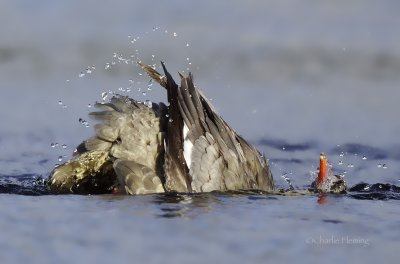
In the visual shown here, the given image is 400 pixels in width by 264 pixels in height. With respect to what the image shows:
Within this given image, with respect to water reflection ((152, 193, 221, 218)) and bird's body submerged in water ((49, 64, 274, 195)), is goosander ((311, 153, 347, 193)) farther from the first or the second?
water reflection ((152, 193, 221, 218))

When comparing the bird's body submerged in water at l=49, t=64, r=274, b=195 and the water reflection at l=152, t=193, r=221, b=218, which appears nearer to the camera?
the water reflection at l=152, t=193, r=221, b=218

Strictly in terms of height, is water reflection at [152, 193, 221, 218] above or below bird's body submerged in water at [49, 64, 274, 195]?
below

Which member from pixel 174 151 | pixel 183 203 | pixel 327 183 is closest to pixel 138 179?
pixel 174 151

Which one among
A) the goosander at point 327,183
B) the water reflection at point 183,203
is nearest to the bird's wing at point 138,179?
the water reflection at point 183,203

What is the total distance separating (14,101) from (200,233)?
5.77 meters

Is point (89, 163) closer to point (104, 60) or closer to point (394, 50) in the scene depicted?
point (104, 60)

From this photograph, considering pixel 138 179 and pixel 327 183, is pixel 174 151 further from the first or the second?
pixel 327 183

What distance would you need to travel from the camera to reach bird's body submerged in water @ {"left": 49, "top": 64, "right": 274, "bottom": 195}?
8.76 metres

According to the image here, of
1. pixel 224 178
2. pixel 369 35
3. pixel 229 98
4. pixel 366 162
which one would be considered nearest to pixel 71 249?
pixel 224 178

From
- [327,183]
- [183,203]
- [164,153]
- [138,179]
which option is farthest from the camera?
[327,183]

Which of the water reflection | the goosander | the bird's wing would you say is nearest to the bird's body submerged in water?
the bird's wing

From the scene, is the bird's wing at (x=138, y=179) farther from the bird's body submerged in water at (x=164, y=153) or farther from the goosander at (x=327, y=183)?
the goosander at (x=327, y=183)

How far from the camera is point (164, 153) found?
29.5 feet

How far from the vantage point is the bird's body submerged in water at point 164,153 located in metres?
8.76
